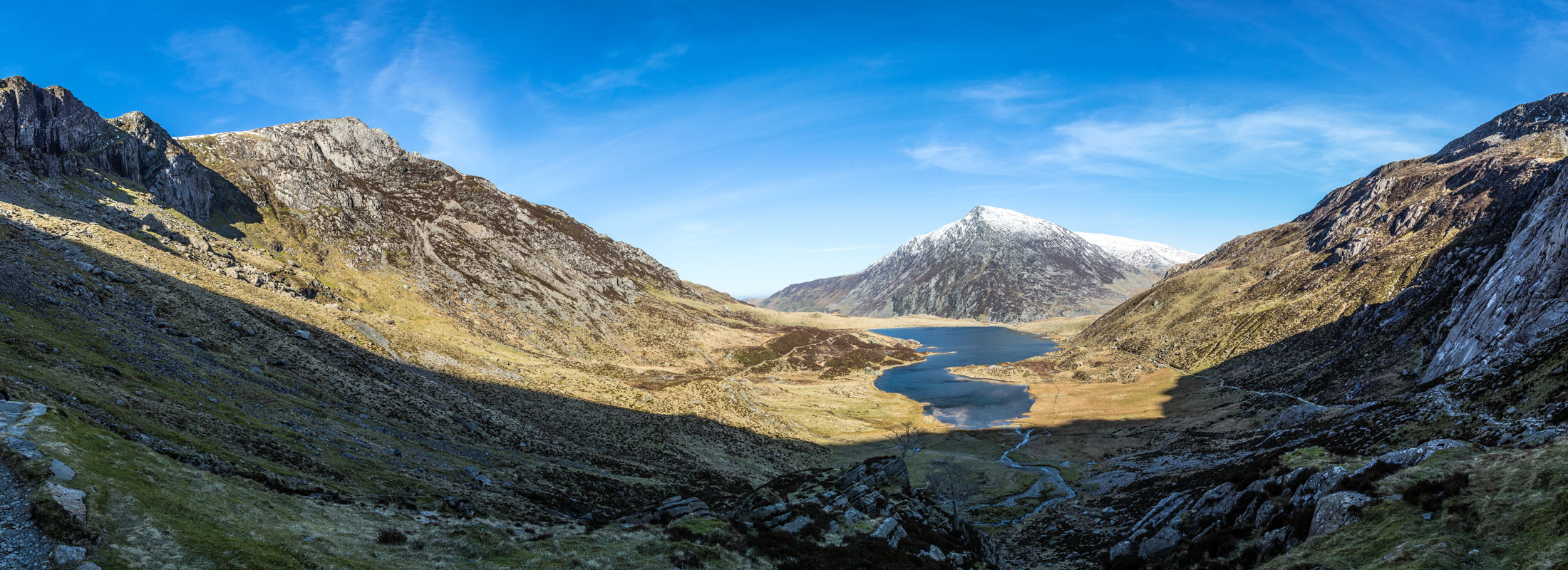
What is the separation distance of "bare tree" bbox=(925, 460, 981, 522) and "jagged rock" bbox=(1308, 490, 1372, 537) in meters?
40.2

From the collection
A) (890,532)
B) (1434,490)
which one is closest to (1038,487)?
(890,532)

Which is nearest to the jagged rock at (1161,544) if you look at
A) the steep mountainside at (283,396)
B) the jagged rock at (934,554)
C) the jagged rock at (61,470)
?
the jagged rock at (934,554)

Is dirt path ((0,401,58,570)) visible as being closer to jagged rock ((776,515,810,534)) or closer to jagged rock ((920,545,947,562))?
jagged rock ((776,515,810,534))

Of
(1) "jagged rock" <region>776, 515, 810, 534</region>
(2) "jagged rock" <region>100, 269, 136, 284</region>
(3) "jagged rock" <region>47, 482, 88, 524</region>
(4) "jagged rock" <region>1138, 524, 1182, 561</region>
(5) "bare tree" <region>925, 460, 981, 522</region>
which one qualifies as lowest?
(5) "bare tree" <region>925, 460, 981, 522</region>

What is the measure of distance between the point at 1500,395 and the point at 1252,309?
150429mm

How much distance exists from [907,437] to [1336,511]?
233ft

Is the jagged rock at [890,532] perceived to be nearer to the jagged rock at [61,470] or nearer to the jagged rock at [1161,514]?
the jagged rock at [1161,514]

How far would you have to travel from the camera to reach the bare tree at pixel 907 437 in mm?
89875

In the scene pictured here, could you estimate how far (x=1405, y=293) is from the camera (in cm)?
10769

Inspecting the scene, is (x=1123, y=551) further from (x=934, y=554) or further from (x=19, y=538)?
(x=19, y=538)

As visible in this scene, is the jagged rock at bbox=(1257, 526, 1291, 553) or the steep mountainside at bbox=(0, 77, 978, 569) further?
the jagged rock at bbox=(1257, 526, 1291, 553)

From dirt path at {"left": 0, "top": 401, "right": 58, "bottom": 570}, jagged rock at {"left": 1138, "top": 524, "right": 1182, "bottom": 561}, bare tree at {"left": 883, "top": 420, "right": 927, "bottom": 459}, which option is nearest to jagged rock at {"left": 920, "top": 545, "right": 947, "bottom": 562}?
jagged rock at {"left": 1138, "top": 524, "right": 1182, "bottom": 561}

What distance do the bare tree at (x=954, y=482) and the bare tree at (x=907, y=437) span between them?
898 cm

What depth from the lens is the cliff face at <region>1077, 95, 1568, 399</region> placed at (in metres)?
64.1
